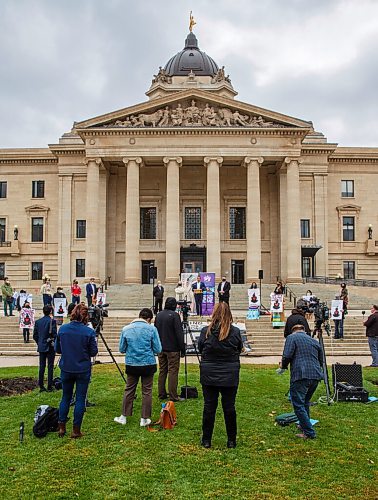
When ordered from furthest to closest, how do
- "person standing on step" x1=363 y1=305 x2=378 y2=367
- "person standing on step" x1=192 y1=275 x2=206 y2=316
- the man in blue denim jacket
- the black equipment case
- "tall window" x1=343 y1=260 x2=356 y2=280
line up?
1. "tall window" x1=343 y1=260 x2=356 y2=280
2. "person standing on step" x1=192 y1=275 x2=206 y2=316
3. "person standing on step" x1=363 y1=305 x2=378 y2=367
4. the black equipment case
5. the man in blue denim jacket

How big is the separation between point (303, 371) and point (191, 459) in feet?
7.75

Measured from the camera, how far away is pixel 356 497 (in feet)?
22.9

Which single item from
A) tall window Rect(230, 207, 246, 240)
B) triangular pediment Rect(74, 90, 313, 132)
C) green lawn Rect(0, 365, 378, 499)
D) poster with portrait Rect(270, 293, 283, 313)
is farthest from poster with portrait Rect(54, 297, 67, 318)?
tall window Rect(230, 207, 246, 240)

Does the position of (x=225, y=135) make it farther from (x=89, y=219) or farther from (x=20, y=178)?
(x=20, y=178)

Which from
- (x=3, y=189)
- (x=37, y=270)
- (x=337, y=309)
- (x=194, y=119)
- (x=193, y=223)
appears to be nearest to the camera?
(x=337, y=309)

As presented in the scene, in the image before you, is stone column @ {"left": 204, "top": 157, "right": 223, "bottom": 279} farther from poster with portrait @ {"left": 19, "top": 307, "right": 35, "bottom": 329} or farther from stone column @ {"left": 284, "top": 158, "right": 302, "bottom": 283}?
poster with portrait @ {"left": 19, "top": 307, "right": 35, "bottom": 329}

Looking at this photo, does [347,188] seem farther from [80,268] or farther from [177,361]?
[177,361]

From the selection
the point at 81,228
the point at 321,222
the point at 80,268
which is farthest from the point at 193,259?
the point at 321,222

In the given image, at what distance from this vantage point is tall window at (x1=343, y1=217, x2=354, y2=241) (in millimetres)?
54062

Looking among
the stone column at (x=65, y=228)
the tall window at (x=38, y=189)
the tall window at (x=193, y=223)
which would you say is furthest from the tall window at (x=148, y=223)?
the tall window at (x=38, y=189)

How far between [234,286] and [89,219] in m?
13.5

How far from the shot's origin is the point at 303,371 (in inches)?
365

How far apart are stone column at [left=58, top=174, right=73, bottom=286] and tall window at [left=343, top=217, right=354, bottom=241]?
1019 inches

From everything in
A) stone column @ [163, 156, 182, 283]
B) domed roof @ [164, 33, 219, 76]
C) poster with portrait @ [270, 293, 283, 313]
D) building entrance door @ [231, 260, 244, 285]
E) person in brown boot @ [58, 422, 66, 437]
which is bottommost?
person in brown boot @ [58, 422, 66, 437]
